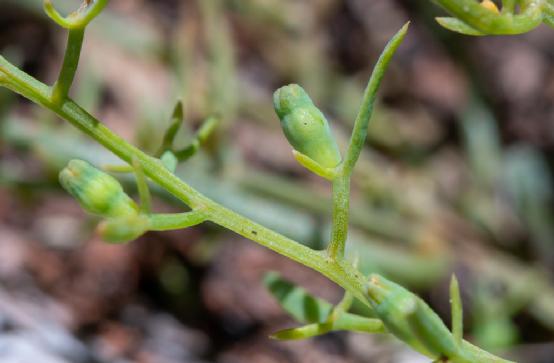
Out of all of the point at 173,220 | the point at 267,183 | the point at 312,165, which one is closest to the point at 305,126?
the point at 312,165

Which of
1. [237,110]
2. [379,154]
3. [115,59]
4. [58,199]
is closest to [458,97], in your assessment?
[379,154]

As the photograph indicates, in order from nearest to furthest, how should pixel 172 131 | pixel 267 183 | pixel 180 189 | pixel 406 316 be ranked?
pixel 406 316
pixel 180 189
pixel 172 131
pixel 267 183

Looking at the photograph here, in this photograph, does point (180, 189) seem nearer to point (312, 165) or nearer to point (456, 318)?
point (312, 165)

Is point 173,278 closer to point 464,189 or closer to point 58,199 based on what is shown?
point 58,199

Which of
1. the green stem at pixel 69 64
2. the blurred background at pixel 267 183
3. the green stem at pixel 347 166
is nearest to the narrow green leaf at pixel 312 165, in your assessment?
the green stem at pixel 347 166

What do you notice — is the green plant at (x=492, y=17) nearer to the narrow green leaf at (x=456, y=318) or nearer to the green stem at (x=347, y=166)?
the green stem at (x=347, y=166)

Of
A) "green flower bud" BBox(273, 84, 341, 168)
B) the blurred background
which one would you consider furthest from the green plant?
the blurred background
